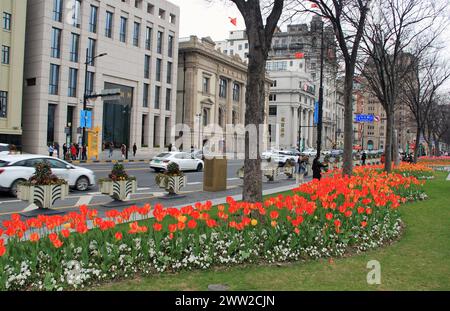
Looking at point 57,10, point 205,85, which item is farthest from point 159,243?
point 205,85

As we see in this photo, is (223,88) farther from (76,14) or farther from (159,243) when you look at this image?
(159,243)

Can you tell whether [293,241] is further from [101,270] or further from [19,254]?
[19,254]

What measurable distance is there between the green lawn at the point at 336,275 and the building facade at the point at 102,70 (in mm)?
34059

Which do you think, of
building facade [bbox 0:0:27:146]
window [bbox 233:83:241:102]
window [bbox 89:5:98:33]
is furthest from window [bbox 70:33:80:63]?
window [bbox 233:83:241:102]

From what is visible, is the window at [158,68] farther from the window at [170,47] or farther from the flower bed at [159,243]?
the flower bed at [159,243]

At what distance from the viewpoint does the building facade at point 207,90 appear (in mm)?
63500

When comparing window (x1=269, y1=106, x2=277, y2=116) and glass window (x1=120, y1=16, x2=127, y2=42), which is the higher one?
glass window (x1=120, y1=16, x2=127, y2=42)

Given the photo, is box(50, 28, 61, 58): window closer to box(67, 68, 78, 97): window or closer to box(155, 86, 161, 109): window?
box(67, 68, 78, 97): window

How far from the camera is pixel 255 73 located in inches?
362

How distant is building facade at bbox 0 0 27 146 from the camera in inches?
1483

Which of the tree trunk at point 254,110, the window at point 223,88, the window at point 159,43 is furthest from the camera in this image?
the window at point 223,88

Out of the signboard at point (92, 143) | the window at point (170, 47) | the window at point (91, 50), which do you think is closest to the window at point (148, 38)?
the window at point (170, 47)

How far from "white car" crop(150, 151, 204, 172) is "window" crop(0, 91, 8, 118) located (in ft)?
59.6

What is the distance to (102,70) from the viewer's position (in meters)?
47.0
